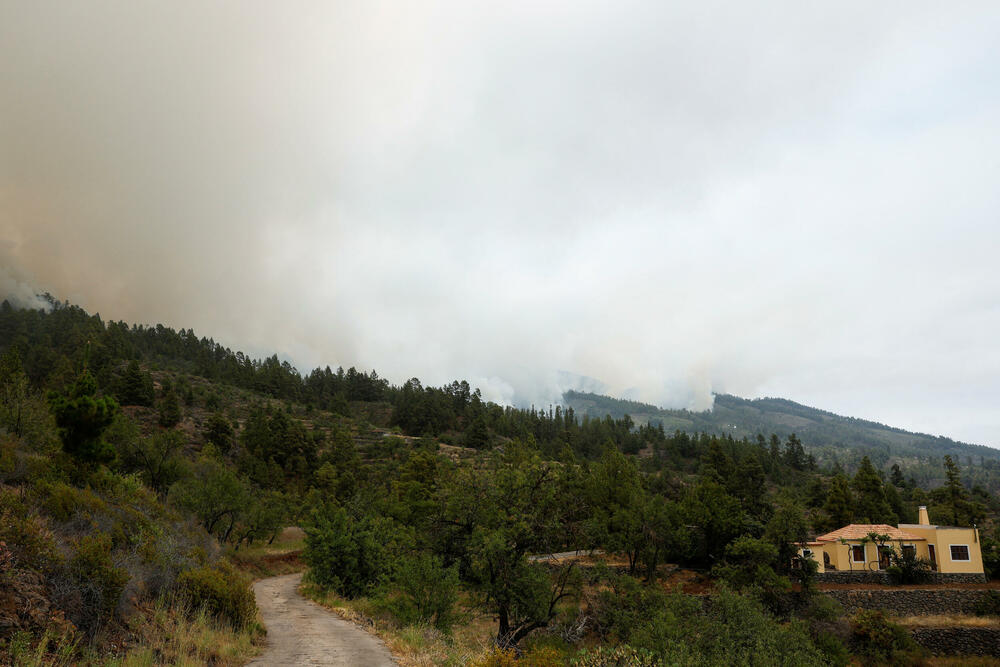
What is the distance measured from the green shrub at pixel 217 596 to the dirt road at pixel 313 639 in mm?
1118

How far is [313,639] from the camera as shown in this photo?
15.6 meters

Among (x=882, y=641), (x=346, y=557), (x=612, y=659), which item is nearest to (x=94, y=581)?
(x=612, y=659)

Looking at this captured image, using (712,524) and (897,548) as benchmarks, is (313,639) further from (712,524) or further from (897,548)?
(897,548)

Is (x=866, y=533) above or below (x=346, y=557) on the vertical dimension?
above

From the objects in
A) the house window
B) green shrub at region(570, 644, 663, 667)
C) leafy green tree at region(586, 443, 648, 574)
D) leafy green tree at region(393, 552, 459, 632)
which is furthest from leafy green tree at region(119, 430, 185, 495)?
the house window

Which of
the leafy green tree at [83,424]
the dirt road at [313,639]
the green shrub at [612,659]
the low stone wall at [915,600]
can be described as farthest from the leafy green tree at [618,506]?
the leafy green tree at [83,424]

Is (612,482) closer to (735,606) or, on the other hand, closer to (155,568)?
(735,606)

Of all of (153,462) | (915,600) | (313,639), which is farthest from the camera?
(153,462)

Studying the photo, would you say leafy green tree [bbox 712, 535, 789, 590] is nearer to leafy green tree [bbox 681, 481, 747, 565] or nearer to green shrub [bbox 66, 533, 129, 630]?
leafy green tree [bbox 681, 481, 747, 565]

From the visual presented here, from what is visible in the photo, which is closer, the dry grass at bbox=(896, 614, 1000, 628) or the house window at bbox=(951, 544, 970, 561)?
the dry grass at bbox=(896, 614, 1000, 628)

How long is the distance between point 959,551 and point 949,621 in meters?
10.1

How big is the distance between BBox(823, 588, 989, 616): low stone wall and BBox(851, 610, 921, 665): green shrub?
3.71 meters

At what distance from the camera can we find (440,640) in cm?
1609

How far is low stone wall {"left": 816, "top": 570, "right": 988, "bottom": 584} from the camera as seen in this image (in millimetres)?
45406
